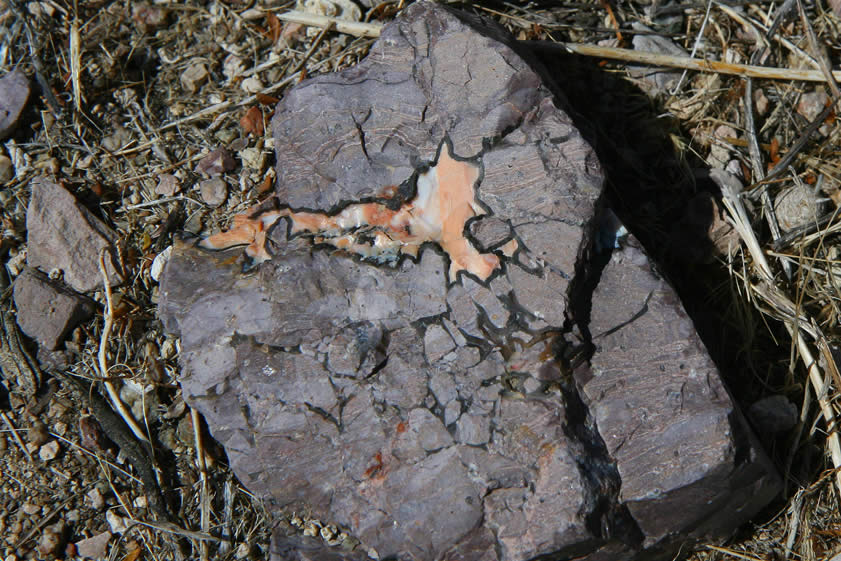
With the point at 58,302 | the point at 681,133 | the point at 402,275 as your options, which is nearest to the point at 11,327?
the point at 58,302

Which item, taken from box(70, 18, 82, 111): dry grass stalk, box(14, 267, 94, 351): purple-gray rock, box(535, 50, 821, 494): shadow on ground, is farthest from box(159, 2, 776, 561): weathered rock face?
box(70, 18, 82, 111): dry grass stalk

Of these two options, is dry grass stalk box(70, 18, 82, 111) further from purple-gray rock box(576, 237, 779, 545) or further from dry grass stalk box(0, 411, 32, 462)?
purple-gray rock box(576, 237, 779, 545)

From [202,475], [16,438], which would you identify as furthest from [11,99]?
[202,475]

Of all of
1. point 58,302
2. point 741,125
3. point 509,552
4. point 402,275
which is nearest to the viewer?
point 509,552

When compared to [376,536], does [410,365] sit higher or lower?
higher

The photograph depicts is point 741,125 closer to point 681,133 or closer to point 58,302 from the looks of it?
point 681,133

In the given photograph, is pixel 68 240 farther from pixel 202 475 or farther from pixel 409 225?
pixel 409 225

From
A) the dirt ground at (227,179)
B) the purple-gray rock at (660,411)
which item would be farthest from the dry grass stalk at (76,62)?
the purple-gray rock at (660,411)
